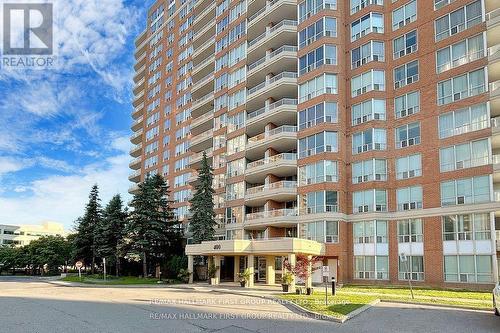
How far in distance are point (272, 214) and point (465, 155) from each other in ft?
61.7

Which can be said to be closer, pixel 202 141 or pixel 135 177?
pixel 202 141

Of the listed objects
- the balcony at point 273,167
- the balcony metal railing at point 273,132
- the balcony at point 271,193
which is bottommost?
the balcony at point 271,193

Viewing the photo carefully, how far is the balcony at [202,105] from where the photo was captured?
6234 centimetres

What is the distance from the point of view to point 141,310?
828 inches

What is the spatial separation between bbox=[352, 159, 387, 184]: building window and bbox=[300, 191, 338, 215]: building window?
2.69m

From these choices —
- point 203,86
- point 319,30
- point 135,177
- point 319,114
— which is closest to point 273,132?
point 319,114

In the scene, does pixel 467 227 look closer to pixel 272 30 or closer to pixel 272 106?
pixel 272 106

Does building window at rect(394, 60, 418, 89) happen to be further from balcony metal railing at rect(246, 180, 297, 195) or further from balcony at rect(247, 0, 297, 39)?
balcony at rect(247, 0, 297, 39)

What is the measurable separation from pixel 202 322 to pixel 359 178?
92.1 feet

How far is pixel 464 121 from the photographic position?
1436 inches

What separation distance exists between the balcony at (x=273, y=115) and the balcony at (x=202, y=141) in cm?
977

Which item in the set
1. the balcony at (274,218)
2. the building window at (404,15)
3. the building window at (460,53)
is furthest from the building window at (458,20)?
the balcony at (274,218)

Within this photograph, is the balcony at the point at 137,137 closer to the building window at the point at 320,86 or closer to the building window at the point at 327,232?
the building window at the point at 320,86

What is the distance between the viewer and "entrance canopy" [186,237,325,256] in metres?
34.9
